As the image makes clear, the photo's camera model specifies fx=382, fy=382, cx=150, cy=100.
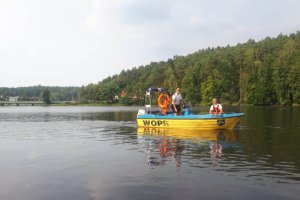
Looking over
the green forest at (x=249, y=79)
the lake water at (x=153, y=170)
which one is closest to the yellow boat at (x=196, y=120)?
the lake water at (x=153, y=170)

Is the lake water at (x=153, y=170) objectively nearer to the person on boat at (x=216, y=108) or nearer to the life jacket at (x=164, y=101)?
the person on boat at (x=216, y=108)

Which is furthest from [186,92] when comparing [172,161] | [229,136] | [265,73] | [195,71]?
[172,161]

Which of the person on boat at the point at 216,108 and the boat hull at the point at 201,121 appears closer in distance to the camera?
the boat hull at the point at 201,121

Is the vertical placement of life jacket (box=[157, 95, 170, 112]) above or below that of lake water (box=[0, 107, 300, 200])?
above

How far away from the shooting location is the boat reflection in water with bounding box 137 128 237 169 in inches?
678

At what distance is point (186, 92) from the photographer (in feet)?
483

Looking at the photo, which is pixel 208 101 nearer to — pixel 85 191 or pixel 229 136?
pixel 229 136

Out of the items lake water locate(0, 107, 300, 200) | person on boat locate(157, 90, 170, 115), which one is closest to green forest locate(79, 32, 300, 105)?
person on boat locate(157, 90, 170, 115)

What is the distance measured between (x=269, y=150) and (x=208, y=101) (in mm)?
115206

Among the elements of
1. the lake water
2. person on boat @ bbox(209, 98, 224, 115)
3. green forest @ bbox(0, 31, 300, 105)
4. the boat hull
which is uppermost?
green forest @ bbox(0, 31, 300, 105)

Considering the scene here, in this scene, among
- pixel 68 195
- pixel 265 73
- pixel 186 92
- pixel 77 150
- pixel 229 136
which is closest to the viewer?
pixel 68 195

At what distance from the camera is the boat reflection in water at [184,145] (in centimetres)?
1722

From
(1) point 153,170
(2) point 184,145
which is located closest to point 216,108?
(2) point 184,145

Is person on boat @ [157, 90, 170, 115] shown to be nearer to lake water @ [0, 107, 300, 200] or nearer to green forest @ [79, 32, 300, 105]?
lake water @ [0, 107, 300, 200]
